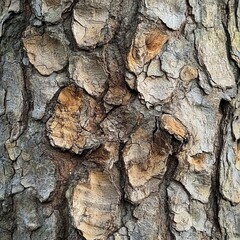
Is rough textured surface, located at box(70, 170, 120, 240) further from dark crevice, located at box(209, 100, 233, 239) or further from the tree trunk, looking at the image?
dark crevice, located at box(209, 100, 233, 239)

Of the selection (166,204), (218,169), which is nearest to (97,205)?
(166,204)

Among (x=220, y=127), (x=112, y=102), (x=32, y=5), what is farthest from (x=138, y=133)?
(x=32, y=5)

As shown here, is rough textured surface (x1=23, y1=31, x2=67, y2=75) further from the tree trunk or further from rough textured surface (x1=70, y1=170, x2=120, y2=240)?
rough textured surface (x1=70, y1=170, x2=120, y2=240)

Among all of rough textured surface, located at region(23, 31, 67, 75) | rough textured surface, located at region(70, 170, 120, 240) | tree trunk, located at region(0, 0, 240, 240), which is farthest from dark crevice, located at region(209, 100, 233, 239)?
rough textured surface, located at region(23, 31, 67, 75)

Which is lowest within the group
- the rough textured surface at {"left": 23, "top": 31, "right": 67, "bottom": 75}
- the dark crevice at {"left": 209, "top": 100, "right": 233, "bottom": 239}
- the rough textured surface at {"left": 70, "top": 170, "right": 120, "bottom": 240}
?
the rough textured surface at {"left": 70, "top": 170, "right": 120, "bottom": 240}

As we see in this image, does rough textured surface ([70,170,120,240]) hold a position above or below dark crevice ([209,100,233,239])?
below

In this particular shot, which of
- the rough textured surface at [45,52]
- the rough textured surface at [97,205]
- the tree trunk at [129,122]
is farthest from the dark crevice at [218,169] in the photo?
the rough textured surface at [45,52]

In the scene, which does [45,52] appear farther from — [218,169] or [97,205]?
[218,169]

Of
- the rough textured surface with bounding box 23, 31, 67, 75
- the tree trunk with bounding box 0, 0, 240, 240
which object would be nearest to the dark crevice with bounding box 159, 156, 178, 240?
the tree trunk with bounding box 0, 0, 240, 240

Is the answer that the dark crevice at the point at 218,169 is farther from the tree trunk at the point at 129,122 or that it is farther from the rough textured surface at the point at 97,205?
the rough textured surface at the point at 97,205
